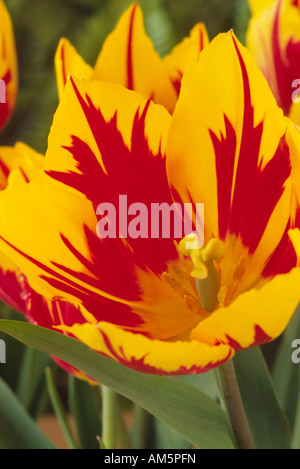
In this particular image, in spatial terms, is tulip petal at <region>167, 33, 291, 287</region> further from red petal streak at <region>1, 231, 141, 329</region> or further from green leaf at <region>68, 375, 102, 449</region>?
green leaf at <region>68, 375, 102, 449</region>

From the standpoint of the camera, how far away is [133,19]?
0.69 feet

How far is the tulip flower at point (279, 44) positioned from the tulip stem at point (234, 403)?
0.29 feet

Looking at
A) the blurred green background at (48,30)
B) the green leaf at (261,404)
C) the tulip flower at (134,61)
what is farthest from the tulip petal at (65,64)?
the blurred green background at (48,30)

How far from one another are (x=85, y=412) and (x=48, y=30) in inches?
21.5

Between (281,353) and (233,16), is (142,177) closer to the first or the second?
(281,353)

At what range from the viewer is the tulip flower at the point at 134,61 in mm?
207

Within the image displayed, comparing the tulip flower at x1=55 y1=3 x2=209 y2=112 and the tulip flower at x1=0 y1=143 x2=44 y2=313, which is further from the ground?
the tulip flower at x1=55 y1=3 x2=209 y2=112

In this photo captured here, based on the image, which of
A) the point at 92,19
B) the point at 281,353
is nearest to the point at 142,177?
the point at 281,353

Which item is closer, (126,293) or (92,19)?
(126,293)

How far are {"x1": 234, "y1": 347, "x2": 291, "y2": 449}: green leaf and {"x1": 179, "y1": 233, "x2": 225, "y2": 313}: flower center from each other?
65 mm

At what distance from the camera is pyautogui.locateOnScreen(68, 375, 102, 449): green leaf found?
13.7 inches

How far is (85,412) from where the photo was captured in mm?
350

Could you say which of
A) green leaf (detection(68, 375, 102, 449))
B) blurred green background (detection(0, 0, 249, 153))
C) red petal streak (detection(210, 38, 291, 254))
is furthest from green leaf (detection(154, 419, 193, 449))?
blurred green background (detection(0, 0, 249, 153))

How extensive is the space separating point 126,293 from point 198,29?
3.5 inches
